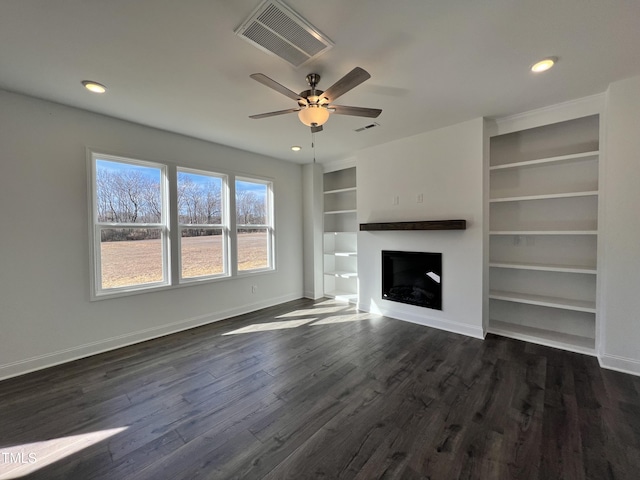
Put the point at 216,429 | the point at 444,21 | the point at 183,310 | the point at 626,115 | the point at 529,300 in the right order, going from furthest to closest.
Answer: the point at 183,310
the point at 529,300
the point at 626,115
the point at 216,429
the point at 444,21

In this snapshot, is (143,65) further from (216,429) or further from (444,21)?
(216,429)

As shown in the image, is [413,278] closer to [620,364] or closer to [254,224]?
[620,364]

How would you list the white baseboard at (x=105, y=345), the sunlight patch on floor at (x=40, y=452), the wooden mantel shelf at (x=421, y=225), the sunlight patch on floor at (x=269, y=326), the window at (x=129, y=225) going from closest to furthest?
the sunlight patch on floor at (x=40, y=452), the white baseboard at (x=105, y=345), the window at (x=129, y=225), the wooden mantel shelf at (x=421, y=225), the sunlight patch on floor at (x=269, y=326)

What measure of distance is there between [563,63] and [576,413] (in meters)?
2.71

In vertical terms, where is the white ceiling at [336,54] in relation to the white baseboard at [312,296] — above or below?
above

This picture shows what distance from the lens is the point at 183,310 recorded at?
12.1ft

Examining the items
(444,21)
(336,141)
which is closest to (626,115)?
(444,21)

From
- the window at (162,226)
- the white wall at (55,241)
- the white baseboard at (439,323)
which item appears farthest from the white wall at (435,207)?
the white wall at (55,241)

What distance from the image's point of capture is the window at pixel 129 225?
3.07 meters

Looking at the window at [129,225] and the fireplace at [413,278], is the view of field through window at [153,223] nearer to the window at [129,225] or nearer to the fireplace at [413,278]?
the window at [129,225]

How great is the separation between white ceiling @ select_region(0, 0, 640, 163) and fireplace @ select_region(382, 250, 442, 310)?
1.89 m

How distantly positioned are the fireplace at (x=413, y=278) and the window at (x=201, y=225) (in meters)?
2.59

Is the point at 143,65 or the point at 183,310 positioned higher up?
the point at 143,65

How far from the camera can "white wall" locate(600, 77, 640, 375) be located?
242 cm
